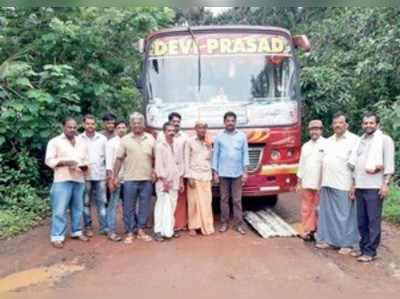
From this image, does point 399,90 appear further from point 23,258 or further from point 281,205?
point 23,258

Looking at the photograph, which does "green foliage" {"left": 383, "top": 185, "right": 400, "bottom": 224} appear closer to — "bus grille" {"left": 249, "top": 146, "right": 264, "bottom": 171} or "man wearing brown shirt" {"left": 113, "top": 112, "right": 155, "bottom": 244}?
"bus grille" {"left": 249, "top": 146, "right": 264, "bottom": 171}

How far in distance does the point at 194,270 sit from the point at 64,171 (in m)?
2.00

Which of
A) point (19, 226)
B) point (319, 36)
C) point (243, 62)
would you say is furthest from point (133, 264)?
point (319, 36)

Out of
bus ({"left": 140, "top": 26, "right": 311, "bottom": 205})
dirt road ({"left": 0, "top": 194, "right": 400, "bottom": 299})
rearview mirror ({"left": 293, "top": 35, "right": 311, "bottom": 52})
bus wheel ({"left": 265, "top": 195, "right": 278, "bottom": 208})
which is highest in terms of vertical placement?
rearview mirror ({"left": 293, "top": 35, "right": 311, "bottom": 52})

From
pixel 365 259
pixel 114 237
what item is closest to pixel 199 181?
pixel 114 237

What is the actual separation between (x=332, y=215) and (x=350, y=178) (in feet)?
1.59

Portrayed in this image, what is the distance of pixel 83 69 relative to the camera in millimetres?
9359

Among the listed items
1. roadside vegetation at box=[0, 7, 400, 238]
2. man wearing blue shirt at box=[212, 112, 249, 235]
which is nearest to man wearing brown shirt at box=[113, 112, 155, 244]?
man wearing blue shirt at box=[212, 112, 249, 235]

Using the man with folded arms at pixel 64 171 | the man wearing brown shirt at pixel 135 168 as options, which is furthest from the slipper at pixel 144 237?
the man with folded arms at pixel 64 171

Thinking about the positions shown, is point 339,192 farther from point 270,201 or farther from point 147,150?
point 270,201

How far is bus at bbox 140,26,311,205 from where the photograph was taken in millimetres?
7203

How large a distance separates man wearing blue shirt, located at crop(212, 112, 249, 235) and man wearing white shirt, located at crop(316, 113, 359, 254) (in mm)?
1082

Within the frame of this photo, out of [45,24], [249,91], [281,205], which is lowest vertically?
[281,205]

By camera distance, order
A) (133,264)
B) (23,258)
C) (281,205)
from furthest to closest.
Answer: (281,205)
(23,258)
(133,264)
